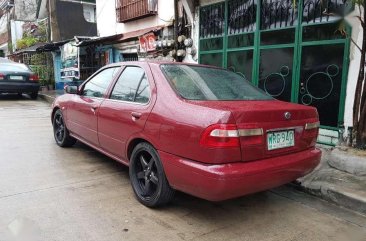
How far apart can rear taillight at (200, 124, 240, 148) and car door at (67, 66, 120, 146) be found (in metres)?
2.02

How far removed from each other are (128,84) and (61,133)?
2397 millimetres

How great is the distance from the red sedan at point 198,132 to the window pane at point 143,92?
0.04ft

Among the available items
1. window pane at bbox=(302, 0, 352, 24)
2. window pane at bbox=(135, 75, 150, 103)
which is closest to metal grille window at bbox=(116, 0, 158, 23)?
window pane at bbox=(302, 0, 352, 24)

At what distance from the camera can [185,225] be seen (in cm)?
313

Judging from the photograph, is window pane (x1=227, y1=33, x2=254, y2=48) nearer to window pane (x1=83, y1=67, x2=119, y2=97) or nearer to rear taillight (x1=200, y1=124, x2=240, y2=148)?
window pane (x1=83, y1=67, x2=119, y2=97)

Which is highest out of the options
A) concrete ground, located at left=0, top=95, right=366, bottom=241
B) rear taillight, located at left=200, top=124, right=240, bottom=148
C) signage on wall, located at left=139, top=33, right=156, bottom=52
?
signage on wall, located at left=139, top=33, right=156, bottom=52

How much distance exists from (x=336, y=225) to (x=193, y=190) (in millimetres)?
1477

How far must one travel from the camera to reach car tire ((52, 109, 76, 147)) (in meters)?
5.59

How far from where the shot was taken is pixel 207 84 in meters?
3.57

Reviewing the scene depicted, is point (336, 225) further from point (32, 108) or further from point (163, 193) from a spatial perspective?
point (32, 108)

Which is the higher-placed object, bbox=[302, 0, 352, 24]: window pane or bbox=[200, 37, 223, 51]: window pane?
bbox=[302, 0, 352, 24]: window pane

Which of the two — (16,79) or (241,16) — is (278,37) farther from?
(16,79)

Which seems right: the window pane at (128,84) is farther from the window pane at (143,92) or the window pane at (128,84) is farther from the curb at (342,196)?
the curb at (342,196)

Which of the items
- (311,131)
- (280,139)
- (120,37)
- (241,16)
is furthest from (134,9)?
(280,139)
